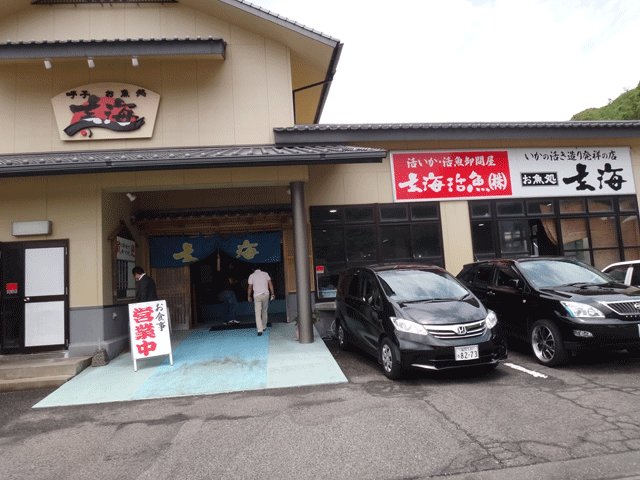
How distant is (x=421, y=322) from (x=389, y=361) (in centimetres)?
83

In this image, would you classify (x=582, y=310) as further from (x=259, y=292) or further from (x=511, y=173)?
(x=259, y=292)

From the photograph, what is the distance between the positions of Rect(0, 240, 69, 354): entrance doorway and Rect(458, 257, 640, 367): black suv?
842 cm

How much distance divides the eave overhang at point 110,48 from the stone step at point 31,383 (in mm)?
6447

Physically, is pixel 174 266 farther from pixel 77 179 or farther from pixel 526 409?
pixel 526 409

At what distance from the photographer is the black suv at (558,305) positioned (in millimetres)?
5828

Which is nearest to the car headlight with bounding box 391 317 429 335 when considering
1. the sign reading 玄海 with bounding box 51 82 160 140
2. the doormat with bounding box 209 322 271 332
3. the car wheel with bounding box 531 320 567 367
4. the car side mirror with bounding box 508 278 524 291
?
the car wheel with bounding box 531 320 567 367

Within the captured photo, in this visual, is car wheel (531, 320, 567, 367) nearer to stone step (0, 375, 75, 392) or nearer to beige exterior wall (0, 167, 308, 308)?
beige exterior wall (0, 167, 308, 308)

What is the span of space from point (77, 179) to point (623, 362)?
10.5 m

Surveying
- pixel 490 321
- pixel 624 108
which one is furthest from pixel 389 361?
pixel 624 108

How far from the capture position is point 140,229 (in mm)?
10695


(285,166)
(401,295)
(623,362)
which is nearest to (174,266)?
(285,166)

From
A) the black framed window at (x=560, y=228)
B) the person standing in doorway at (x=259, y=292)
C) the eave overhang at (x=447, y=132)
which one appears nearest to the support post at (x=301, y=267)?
the person standing in doorway at (x=259, y=292)

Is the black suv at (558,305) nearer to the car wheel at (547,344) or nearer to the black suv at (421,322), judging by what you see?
the car wheel at (547,344)

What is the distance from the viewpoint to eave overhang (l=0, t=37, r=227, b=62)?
28.0 ft
